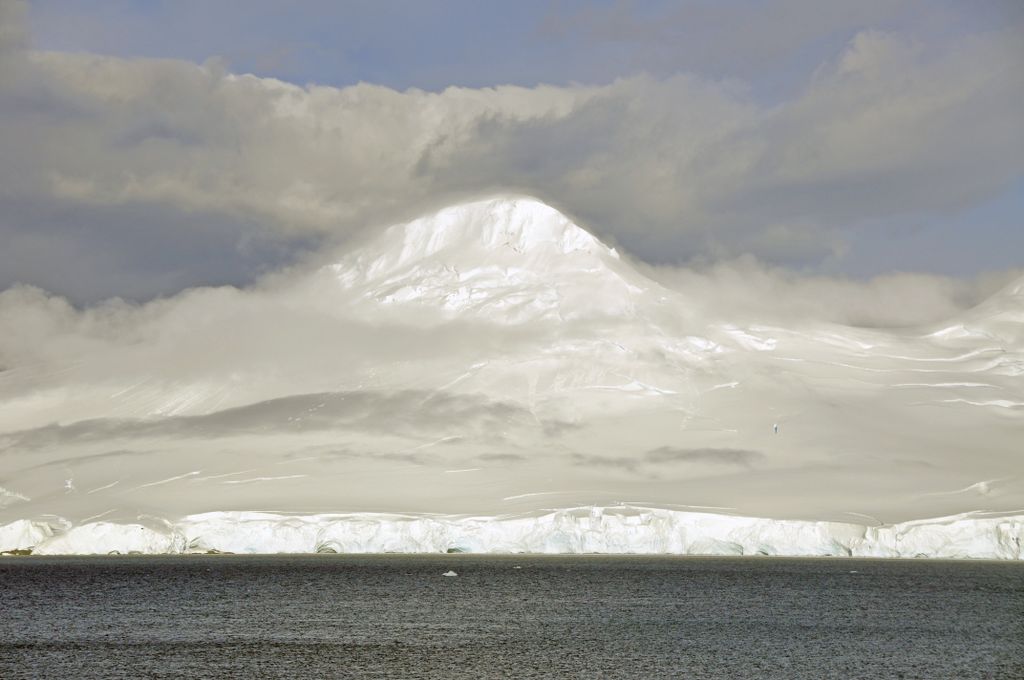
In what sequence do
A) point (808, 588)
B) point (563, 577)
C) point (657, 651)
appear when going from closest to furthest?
point (657, 651) → point (808, 588) → point (563, 577)

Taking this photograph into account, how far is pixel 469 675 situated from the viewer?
71750mm

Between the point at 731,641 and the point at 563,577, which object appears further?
the point at 563,577

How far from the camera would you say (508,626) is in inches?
3851

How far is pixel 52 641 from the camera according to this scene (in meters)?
85.7

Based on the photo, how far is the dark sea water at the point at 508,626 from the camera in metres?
75.4

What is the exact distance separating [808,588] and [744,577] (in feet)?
71.3

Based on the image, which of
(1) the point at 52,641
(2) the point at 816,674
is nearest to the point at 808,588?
(2) the point at 816,674

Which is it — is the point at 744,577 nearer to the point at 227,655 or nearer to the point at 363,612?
the point at 363,612

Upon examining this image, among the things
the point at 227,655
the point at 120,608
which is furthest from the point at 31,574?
the point at 227,655

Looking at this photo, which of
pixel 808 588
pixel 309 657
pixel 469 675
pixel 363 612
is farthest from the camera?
pixel 808 588

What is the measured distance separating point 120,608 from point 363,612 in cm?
2369

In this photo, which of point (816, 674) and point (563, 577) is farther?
point (563, 577)

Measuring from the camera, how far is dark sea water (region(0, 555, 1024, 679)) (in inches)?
2968

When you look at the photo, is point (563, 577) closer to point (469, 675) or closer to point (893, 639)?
point (893, 639)
